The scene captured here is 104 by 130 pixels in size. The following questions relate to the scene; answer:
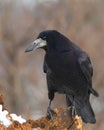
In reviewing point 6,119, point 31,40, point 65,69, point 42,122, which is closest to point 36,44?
point 65,69

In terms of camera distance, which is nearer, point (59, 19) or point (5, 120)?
point (5, 120)

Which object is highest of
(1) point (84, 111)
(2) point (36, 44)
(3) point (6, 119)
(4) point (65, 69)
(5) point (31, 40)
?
(5) point (31, 40)

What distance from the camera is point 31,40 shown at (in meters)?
13.5

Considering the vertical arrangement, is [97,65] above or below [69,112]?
above

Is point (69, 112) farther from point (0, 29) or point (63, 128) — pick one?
point (0, 29)

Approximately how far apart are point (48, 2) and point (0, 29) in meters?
1.08

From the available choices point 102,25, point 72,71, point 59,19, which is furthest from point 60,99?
point 72,71

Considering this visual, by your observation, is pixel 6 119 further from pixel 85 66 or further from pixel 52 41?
pixel 85 66

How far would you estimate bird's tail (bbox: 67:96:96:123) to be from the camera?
5020 mm

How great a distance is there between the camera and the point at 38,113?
13102mm

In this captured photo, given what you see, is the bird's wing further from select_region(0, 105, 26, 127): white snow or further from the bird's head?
select_region(0, 105, 26, 127): white snow

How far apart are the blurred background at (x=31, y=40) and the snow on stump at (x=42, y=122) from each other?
8608 millimetres

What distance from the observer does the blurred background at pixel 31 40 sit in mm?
13547

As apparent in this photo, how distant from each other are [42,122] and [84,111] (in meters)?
0.86
